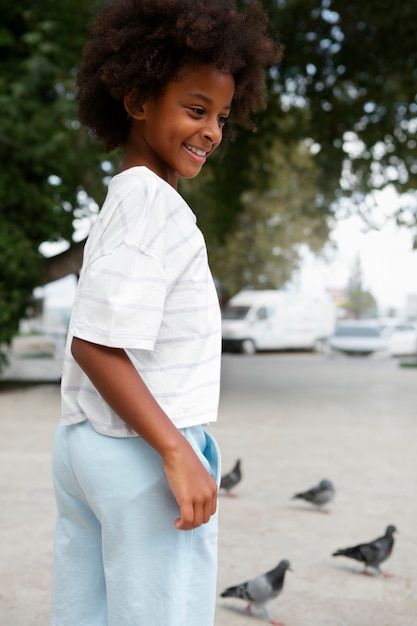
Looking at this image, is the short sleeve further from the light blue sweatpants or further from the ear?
the ear

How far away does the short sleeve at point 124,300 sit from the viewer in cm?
172

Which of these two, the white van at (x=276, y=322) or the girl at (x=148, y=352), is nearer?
the girl at (x=148, y=352)

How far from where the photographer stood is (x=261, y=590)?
4.25 metres

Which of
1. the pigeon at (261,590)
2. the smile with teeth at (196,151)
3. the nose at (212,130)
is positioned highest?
the nose at (212,130)

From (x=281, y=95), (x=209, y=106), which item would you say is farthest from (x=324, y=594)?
(x=281, y=95)

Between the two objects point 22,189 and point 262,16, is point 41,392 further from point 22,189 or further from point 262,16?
point 262,16

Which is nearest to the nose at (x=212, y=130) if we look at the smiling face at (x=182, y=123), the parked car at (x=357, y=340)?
the smiling face at (x=182, y=123)

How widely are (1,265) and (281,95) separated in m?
6.07

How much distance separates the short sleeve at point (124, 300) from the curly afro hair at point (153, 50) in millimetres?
402

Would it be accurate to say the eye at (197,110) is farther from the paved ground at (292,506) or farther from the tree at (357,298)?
the tree at (357,298)

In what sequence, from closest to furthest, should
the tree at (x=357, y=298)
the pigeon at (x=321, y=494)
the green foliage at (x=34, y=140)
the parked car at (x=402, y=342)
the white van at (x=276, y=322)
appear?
1. the pigeon at (x=321, y=494)
2. the green foliage at (x=34, y=140)
3. the white van at (x=276, y=322)
4. the parked car at (x=402, y=342)
5. the tree at (x=357, y=298)

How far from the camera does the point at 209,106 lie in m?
1.95

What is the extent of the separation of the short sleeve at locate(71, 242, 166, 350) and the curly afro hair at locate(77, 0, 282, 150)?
0.40m

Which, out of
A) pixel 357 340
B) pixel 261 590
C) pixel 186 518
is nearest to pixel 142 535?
pixel 186 518
